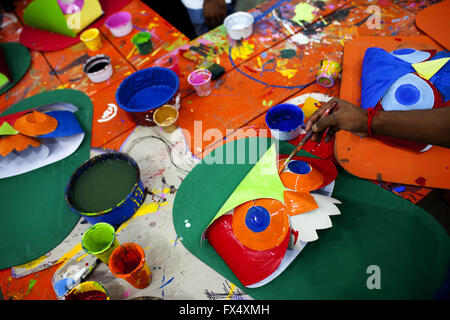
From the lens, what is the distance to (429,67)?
127 centimetres

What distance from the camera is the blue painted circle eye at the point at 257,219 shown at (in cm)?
104

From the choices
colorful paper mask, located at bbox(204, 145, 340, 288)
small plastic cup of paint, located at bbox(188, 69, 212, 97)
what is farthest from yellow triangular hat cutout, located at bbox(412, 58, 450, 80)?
small plastic cup of paint, located at bbox(188, 69, 212, 97)

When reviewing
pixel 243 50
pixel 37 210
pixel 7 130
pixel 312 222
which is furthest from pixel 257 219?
pixel 7 130

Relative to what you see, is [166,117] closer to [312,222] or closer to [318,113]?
[318,113]

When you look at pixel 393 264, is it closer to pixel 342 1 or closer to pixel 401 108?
pixel 401 108

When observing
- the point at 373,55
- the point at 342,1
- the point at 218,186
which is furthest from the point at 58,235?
the point at 342,1

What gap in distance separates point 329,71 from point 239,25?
0.72 meters

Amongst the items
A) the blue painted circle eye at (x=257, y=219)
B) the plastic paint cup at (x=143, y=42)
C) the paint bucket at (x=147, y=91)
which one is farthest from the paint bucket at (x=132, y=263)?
the plastic paint cup at (x=143, y=42)

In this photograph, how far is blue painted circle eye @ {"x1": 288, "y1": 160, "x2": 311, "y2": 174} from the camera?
1.14 metres

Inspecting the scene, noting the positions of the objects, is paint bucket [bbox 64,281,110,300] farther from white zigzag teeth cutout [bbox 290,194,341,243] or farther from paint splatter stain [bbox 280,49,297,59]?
paint splatter stain [bbox 280,49,297,59]

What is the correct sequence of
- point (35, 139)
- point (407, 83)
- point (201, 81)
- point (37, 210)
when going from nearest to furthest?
1. point (407, 83)
2. point (37, 210)
3. point (35, 139)
4. point (201, 81)

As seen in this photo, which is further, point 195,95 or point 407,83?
point 195,95

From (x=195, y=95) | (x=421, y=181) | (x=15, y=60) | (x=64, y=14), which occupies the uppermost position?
(x=64, y=14)

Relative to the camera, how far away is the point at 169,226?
4.10 ft
